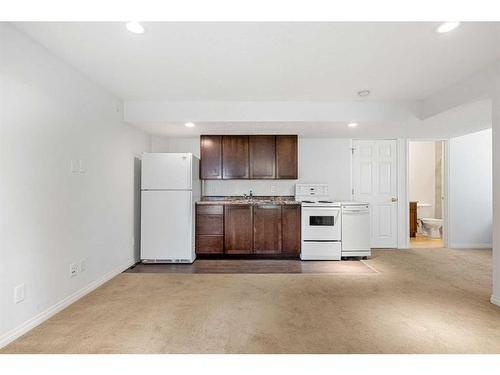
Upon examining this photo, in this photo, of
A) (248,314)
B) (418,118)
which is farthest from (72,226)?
(418,118)

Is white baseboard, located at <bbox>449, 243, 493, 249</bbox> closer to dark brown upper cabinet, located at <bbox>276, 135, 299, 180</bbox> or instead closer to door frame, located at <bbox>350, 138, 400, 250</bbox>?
door frame, located at <bbox>350, 138, 400, 250</bbox>

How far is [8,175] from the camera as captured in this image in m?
1.87

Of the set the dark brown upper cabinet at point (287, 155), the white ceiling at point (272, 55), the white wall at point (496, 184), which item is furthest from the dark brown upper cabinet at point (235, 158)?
the white wall at point (496, 184)

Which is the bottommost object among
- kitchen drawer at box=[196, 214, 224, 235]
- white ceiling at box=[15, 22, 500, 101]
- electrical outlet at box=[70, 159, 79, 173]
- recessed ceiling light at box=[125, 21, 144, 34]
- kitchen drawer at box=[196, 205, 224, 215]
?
kitchen drawer at box=[196, 214, 224, 235]

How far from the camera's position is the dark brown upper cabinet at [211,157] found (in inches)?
177

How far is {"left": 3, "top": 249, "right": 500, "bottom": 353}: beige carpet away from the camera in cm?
185

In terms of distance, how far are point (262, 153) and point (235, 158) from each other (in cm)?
46

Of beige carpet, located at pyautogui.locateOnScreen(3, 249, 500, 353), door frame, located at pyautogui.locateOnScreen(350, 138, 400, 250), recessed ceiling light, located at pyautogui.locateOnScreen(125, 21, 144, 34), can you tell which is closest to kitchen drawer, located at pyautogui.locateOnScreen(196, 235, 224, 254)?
beige carpet, located at pyautogui.locateOnScreen(3, 249, 500, 353)

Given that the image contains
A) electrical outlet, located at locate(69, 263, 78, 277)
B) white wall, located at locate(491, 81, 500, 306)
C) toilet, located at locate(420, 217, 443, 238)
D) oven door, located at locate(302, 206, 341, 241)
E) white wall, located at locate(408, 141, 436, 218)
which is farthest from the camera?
white wall, located at locate(408, 141, 436, 218)

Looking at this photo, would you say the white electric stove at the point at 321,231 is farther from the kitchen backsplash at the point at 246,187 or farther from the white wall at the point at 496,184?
the white wall at the point at 496,184

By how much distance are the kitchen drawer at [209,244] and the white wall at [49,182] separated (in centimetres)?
123

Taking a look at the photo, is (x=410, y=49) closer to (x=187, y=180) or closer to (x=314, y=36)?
Result: (x=314, y=36)

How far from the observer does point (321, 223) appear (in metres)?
4.16

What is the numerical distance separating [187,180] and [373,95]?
2.73 m
